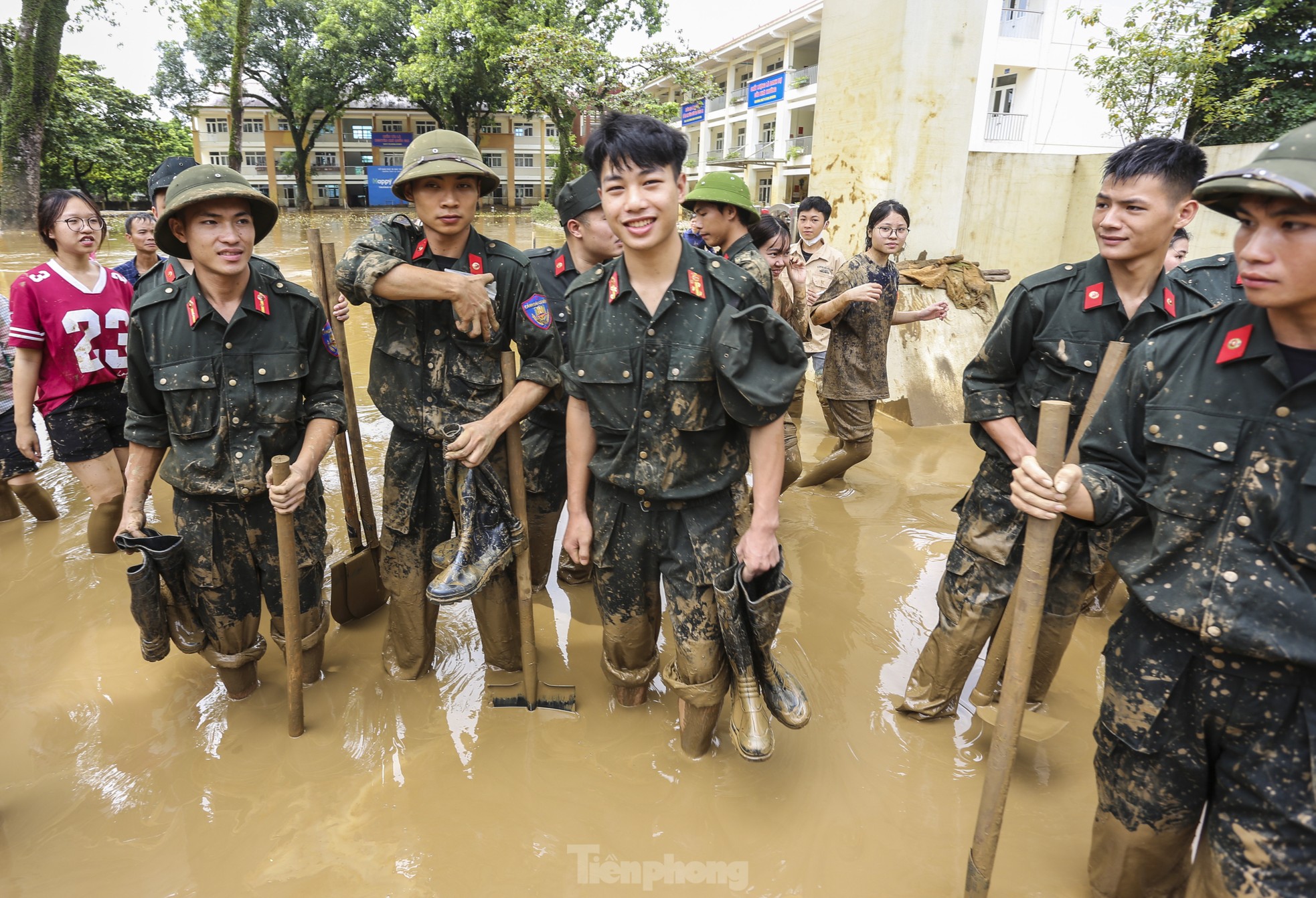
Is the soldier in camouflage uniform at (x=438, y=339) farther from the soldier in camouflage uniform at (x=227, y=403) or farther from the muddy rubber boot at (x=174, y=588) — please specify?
the muddy rubber boot at (x=174, y=588)

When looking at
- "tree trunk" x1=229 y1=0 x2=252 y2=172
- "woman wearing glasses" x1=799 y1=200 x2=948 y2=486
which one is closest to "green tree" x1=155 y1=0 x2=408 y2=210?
"tree trunk" x1=229 y1=0 x2=252 y2=172

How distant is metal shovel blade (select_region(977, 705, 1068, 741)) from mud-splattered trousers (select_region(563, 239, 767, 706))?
1.10 m

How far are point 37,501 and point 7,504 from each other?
0.27 meters

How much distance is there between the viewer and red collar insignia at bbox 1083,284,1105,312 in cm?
268

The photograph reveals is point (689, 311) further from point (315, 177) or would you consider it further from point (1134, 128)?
point (315, 177)

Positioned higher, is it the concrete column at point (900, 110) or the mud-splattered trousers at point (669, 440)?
the concrete column at point (900, 110)

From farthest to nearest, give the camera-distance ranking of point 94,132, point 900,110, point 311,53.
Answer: point 311,53
point 94,132
point 900,110

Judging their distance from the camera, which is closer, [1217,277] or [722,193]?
[1217,277]

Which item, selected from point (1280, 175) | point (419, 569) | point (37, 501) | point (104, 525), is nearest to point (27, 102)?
point (37, 501)

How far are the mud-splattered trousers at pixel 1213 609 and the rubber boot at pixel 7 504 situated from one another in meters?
6.25

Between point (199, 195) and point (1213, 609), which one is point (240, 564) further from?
point (1213, 609)

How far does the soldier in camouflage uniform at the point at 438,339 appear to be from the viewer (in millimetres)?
2803

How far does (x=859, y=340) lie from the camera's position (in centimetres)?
539

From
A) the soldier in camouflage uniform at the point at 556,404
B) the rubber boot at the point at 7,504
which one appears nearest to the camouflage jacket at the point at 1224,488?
the soldier in camouflage uniform at the point at 556,404
